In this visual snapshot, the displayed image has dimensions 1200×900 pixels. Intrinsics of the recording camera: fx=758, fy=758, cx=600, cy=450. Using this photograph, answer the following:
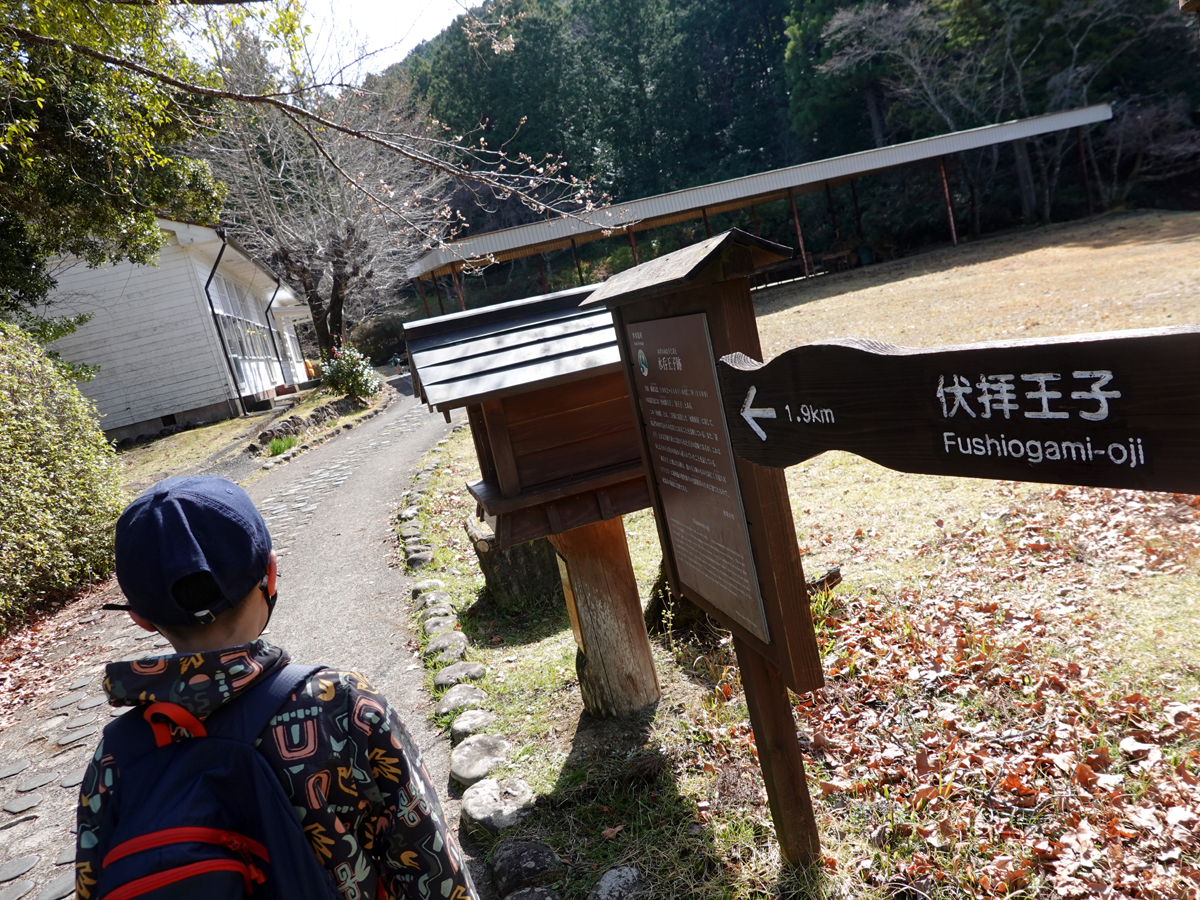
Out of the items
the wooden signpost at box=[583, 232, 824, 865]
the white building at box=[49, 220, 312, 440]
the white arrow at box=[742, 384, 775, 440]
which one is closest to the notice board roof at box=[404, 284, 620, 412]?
the wooden signpost at box=[583, 232, 824, 865]

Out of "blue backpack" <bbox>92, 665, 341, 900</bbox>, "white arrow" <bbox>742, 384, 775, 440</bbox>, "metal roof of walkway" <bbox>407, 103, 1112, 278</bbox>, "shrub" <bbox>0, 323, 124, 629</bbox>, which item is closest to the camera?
"blue backpack" <bbox>92, 665, 341, 900</bbox>

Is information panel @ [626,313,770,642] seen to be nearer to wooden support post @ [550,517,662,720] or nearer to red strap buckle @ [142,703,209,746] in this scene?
wooden support post @ [550,517,662,720]

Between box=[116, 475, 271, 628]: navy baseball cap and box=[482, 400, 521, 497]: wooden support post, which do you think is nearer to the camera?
box=[116, 475, 271, 628]: navy baseball cap

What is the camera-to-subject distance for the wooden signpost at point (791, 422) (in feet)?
4.01

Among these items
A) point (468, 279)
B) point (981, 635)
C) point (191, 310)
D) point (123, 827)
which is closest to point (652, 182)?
point (468, 279)

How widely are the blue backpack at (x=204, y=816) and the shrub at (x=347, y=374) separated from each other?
1914 cm

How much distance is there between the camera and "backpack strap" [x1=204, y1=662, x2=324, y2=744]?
1411 mm

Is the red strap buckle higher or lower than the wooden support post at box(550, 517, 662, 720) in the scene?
higher

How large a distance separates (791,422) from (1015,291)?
1486cm

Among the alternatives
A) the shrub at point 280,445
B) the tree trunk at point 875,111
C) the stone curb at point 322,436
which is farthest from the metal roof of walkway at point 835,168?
the tree trunk at point 875,111

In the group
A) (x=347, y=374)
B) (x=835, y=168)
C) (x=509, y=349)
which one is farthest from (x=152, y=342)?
(x=835, y=168)

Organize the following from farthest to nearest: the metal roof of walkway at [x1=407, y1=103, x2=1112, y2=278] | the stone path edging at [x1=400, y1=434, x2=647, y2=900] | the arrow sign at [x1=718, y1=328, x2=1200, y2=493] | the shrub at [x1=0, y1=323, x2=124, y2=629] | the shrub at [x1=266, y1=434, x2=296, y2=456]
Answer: the metal roof of walkway at [x1=407, y1=103, x2=1112, y2=278], the shrub at [x1=266, y1=434, x2=296, y2=456], the shrub at [x1=0, y1=323, x2=124, y2=629], the stone path edging at [x1=400, y1=434, x2=647, y2=900], the arrow sign at [x1=718, y1=328, x2=1200, y2=493]

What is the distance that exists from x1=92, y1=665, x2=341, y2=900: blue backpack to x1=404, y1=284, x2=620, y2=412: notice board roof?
7.50 feet

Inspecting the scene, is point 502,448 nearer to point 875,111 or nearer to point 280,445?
point 280,445
